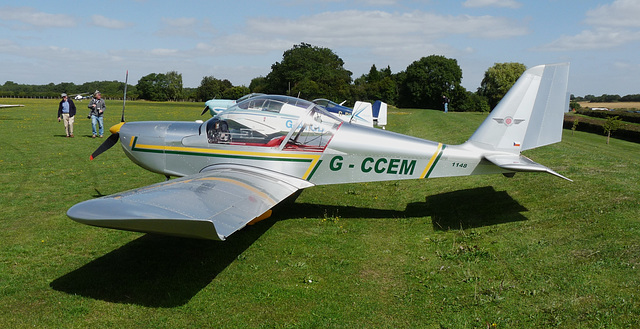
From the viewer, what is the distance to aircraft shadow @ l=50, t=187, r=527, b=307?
4.68 meters

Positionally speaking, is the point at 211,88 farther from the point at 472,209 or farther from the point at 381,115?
the point at 472,209

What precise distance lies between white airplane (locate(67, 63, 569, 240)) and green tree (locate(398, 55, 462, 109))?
68.8 metres

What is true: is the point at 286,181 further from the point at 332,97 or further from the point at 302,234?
the point at 332,97

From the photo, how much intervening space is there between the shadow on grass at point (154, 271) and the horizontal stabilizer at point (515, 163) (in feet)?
12.3

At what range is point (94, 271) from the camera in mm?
5117

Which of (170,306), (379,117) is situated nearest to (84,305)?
(170,306)

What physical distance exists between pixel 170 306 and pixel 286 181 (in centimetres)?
279

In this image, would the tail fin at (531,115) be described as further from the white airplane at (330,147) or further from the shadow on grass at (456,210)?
the shadow on grass at (456,210)

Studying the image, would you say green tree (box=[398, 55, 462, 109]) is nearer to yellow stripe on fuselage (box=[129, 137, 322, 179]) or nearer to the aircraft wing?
yellow stripe on fuselage (box=[129, 137, 322, 179])

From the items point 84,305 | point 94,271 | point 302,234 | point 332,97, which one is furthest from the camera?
point 332,97

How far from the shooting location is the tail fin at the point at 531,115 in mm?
6512

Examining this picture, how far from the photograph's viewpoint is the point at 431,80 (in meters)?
74.0

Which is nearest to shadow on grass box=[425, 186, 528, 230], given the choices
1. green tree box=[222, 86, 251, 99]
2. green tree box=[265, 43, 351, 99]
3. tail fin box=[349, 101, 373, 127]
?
tail fin box=[349, 101, 373, 127]

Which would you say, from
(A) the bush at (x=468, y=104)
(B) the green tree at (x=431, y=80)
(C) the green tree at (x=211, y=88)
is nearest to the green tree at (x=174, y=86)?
(C) the green tree at (x=211, y=88)
